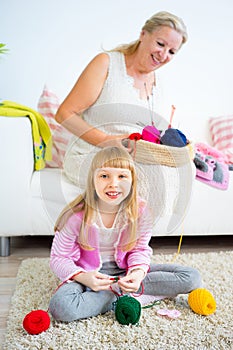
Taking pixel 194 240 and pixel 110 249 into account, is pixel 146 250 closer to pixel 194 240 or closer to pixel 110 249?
pixel 110 249

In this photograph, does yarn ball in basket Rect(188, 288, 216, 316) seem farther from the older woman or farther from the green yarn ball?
the older woman

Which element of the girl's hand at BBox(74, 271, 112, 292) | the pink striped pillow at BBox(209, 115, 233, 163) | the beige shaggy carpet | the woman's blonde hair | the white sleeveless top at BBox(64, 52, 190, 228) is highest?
the woman's blonde hair

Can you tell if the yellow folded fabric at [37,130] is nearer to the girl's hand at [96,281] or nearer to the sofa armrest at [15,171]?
the sofa armrest at [15,171]

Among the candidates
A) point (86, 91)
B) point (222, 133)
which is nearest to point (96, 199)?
point (86, 91)

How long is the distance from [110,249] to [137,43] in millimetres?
882

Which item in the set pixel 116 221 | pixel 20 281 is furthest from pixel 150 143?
pixel 20 281

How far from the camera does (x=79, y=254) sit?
132 cm

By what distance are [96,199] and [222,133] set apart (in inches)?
55.9

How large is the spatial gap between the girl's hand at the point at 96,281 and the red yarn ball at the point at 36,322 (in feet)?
0.45

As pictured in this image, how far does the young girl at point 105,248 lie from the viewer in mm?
1064

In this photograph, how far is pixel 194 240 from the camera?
2213 millimetres

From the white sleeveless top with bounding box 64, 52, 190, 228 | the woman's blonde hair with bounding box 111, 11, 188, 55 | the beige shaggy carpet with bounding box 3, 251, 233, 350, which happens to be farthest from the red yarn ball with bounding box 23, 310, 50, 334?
the woman's blonde hair with bounding box 111, 11, 188, 55

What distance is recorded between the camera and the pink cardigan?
1.27m

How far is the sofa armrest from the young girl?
0.57 m
